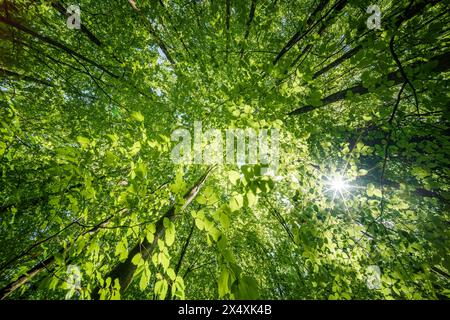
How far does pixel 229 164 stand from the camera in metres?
3.64

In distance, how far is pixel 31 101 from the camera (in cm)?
574

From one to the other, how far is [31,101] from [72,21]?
107 inches

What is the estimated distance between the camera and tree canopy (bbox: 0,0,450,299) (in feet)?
5.93

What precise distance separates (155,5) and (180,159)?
416 centimetres

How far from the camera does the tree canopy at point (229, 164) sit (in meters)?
1.81

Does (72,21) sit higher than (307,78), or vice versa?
(72,21)
